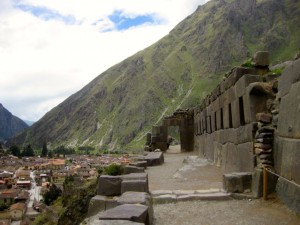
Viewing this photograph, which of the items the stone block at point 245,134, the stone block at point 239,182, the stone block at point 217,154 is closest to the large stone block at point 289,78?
the stone block at point 245,134

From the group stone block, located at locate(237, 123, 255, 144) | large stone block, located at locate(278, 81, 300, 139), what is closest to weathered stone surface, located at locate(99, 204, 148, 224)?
large stone block, located at locate(278, 81, 300, 139)

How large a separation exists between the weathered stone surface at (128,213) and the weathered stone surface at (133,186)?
2.01 metres

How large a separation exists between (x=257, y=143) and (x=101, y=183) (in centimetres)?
421

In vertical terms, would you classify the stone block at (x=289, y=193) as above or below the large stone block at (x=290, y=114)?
below

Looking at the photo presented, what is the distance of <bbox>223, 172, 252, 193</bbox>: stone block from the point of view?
398 inches

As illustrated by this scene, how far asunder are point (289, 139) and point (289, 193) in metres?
1.13

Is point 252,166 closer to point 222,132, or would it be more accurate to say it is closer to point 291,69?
point 291,69

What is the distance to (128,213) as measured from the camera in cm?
671

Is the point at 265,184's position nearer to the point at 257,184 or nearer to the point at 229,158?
the point at 257,184

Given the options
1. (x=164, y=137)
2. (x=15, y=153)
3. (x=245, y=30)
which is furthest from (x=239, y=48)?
(x=164, y=137)

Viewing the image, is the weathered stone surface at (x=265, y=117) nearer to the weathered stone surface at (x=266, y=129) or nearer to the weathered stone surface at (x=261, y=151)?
the weathered stone surface at (x=266, y=129)

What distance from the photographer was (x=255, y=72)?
1226 cm

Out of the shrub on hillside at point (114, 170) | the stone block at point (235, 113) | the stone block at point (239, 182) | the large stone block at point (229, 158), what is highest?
the stone block at point (235, 113)

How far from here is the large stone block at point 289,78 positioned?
820 centimetres
